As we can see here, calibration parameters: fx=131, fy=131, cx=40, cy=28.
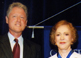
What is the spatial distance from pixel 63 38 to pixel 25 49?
509 millimetres

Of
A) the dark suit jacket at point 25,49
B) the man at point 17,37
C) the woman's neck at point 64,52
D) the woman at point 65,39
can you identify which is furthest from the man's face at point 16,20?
the woman's neck at point 64,52

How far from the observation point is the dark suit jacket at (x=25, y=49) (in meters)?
1.57

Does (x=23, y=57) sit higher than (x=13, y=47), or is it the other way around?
(x=13, y=47)

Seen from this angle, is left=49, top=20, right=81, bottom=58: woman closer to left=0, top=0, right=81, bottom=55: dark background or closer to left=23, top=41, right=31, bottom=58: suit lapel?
left=0, top=0, right=81, bottom=55: dark background

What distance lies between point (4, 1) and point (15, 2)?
6.6 inches

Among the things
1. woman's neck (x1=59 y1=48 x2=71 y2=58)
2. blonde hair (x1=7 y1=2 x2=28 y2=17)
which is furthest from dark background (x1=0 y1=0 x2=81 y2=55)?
woman's neck (x1=59 y1=48 x2=71 y2=58)

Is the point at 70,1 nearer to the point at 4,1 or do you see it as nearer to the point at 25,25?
the point at 25,25

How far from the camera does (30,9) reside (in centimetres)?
192

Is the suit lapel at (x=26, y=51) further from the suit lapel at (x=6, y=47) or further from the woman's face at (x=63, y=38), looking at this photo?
the woman's face at (x=63, y=38)

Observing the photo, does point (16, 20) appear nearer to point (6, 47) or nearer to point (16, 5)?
point (16, 5)

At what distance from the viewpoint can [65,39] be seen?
1.60 m

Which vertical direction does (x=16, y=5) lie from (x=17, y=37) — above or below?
above

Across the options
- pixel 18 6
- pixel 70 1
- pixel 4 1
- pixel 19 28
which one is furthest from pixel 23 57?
pixel 70 1

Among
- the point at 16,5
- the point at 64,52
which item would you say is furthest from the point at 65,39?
the point at 16,5
